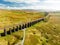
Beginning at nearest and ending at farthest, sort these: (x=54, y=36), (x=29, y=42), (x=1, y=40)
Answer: (x=1, y=40) → (x=29, y=42) → (x=54, y=36)

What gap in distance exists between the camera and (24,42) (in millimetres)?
22312

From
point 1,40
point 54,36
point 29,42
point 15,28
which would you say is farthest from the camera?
point 54,36

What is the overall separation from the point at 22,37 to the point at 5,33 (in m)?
2.19

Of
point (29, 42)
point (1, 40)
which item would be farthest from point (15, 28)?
point (1, 40)

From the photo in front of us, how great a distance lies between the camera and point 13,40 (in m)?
21.8

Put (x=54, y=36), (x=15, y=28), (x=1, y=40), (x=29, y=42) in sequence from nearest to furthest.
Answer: (x=1, y=40) → (x=29, y=42) → (x=15, y=28) → (x=54, y=36)

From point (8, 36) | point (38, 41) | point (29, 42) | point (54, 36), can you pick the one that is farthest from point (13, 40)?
point (54, 36)

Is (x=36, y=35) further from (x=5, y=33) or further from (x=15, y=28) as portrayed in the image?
(x=5, y=33)

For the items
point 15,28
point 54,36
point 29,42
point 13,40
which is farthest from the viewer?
point 54,36

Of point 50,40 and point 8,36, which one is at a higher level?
point 8,36

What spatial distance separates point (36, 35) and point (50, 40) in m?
1.92

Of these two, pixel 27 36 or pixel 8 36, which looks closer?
pixel 8 36

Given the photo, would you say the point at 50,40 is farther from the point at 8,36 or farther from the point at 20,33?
the point at 8,36

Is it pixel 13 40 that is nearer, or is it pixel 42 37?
pixel 13 40
